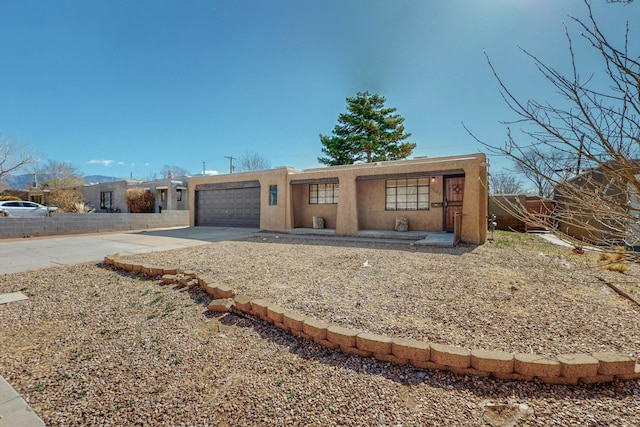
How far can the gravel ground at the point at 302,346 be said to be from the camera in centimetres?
192

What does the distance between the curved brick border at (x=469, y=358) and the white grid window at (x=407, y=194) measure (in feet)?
30.2

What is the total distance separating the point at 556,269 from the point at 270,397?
250 inches

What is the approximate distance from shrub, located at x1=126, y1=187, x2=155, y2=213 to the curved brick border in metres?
22.9

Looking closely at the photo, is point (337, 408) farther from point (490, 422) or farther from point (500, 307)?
point (500, 307)

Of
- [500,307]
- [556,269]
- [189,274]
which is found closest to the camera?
[500,307]

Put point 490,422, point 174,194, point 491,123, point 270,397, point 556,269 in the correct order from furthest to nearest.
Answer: point 174,194 → point 556,269 → point 491,123 → point 270,397 → point 490,422

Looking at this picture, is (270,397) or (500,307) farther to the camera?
(500,307)

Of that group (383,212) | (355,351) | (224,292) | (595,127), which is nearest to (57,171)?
(383,212)

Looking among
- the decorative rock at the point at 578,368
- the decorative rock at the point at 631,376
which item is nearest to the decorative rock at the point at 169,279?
the decorative rock at the point at 578,368

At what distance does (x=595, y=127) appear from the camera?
1582 millimetres

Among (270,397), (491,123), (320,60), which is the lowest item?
(270,397)

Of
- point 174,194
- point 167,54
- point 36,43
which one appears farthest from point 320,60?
point 174,194

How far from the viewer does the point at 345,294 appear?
159 inches

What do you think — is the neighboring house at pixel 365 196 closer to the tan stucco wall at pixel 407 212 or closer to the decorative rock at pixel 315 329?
the tan stucco wall at pixel 407 212
